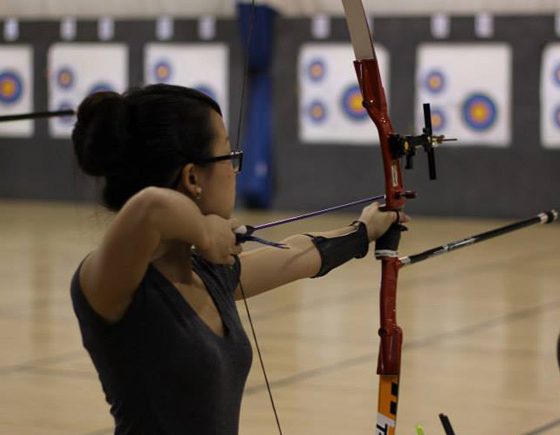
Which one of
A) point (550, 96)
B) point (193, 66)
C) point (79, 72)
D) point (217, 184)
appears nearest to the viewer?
point (217, 184)

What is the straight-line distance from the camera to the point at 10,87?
30.6 ft

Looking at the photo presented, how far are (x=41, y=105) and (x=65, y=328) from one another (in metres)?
5.03

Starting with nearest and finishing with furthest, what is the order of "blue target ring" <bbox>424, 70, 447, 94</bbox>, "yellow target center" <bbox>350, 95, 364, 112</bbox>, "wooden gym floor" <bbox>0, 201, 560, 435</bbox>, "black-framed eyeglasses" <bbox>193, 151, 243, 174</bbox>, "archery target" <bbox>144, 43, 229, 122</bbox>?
"black-framed eyeglasses" <bbox>193, 151, 243, 174</bbox>, "wooden gym floor" <bbox>0, 201, 560, 435</bbox>, "blue target ring" <bbox>424, 70, 447, 94</bbox>, "yellow target center" <bbox>350, 95, 364, 112</bbox>, "archery target" <bbox>144, 43, 229, 122</bbox>

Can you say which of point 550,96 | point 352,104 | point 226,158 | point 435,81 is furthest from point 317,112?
point 226,158

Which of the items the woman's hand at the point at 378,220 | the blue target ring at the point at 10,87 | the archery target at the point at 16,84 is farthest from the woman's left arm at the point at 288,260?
the blue target ring at the point at 10,87

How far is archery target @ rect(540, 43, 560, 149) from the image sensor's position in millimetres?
7918

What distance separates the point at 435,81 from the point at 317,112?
80cm

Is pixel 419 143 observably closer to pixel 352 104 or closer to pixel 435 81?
pixel 435 81

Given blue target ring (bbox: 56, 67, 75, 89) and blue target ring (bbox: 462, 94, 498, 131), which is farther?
blue target ring (bbox: 56, 67, 75, 89)

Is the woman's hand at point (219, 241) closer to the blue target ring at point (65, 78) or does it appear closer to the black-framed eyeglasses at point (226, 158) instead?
the black-framed eyeglasses at point (226, 158)

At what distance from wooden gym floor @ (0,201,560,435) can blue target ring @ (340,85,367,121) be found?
6.21ft

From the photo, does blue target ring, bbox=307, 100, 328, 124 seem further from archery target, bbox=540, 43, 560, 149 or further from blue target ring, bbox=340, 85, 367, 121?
archery target, bbox=540, 43, 560, 149

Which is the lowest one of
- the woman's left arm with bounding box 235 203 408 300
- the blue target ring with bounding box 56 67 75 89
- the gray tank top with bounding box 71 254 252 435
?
the gray tank top with bounding box 71 254 252 435

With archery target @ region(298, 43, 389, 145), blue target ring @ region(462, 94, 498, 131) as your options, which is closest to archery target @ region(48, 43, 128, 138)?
archery target @ region(298, 43, 389, 145)
